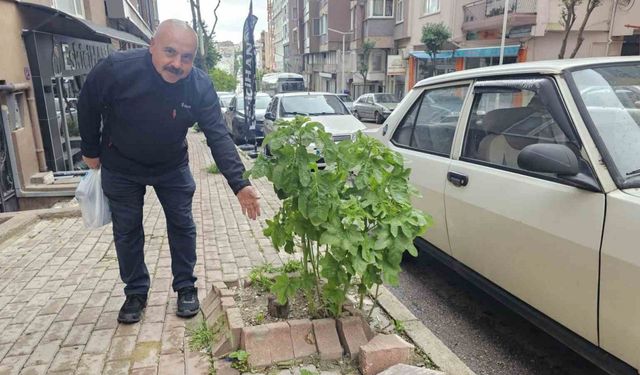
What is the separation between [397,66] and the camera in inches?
1209

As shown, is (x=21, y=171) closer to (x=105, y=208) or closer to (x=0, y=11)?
(x=0, y=11)

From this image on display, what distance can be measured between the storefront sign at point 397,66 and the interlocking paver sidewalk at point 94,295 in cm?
2654

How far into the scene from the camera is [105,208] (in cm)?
296

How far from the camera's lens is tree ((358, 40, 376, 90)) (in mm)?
32812

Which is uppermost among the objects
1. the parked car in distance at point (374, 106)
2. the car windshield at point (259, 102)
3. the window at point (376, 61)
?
the window at point (376, 61)

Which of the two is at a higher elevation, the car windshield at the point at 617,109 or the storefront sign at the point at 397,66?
the storefront sign at the point at 397,66

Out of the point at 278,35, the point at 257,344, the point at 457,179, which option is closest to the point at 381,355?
the point at 257,344

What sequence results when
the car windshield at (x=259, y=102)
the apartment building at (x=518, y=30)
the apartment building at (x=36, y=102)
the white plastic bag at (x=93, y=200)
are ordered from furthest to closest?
1. the apartment building at (x=518, y=30)
2. the car windshield at (x=259, y=102)
3. the apartment building at (x=36, y=102)
4. the white plastic bag at (x=93, y=200)

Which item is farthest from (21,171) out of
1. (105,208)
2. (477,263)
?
(477,263)

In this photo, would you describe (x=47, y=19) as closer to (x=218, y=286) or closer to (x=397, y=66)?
(x=218, y=286)

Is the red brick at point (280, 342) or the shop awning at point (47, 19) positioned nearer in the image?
the red brick at point (280, 342)

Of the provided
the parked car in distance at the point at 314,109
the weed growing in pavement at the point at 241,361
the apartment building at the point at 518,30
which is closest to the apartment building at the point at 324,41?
the apartment building at the point at 518,30

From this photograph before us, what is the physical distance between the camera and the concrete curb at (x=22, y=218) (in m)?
4.88

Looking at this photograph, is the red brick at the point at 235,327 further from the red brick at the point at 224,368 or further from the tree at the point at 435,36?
the tree at the point at 435,36
